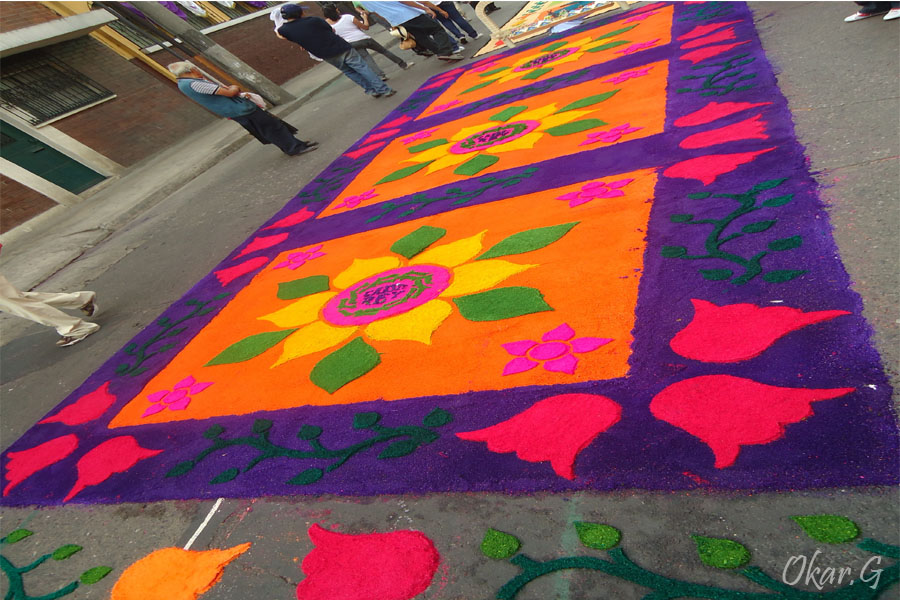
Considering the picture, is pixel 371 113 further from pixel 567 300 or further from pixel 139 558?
pixel 139 558

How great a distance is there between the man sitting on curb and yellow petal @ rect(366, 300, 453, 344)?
5.80 metres

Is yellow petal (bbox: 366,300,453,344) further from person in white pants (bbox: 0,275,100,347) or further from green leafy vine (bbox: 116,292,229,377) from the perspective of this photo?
person in white pants (bbox: 0,275,100,347)

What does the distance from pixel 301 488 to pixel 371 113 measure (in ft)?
19.4

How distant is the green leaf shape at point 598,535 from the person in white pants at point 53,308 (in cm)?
379

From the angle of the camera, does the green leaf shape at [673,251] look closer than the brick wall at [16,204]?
Yes

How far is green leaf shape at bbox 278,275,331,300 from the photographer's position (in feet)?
10.5

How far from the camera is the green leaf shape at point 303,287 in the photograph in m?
3.20

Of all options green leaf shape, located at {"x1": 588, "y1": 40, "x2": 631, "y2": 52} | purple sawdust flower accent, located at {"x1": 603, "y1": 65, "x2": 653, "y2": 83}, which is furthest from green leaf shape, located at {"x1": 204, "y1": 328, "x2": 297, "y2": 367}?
green leaf shape, located at {"x1": 588, "y1": 40, "x2": 631, "y2": 52}

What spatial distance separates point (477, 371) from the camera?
2076 mm

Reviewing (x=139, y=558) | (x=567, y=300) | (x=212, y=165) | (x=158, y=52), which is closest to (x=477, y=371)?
(x=567, y=300)

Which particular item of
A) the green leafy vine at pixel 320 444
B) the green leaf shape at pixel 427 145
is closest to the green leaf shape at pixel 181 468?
the green leafy vine at pixel 320 444

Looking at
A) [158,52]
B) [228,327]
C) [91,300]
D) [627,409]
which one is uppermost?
[158,52]

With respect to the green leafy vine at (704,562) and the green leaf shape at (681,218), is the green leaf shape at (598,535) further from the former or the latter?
the green leaf shape at (681,218)

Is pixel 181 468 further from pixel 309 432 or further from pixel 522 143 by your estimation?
pixel 522 143
